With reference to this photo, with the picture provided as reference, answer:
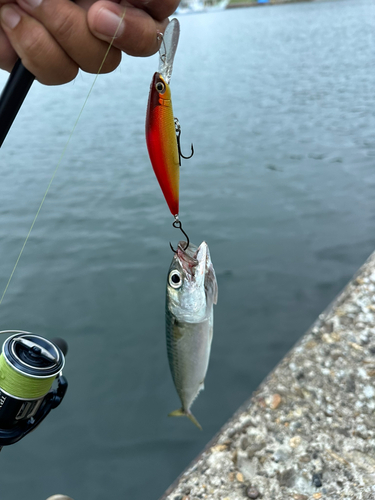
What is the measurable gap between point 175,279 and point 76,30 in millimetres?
984

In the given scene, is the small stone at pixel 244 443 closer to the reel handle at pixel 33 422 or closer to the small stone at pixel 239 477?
the small stone at pixel 239 477

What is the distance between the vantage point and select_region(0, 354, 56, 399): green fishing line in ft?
5.27

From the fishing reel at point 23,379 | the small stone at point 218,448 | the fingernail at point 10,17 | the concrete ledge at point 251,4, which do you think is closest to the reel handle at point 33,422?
the fishing reel at point 23,379

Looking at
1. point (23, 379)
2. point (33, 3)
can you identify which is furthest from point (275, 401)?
point (33, 3)

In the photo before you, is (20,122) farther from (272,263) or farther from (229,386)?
(229,386)

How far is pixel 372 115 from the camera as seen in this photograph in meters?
9.84

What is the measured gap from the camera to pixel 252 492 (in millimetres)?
2111

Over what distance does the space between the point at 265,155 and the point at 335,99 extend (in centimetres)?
459

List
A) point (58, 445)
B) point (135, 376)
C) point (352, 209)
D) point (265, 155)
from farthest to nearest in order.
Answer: point (265, 155), point (352, 209), point (135, 376), point (58, 445)

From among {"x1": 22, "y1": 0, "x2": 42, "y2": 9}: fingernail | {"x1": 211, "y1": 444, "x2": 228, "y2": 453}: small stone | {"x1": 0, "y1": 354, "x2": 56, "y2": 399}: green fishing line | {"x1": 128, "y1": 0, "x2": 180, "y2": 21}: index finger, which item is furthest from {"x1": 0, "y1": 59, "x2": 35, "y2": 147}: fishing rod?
{"x1": 211, "y1": 444, "x2": 228, "y2": 453}: small stone

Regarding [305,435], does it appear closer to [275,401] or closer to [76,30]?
[275,401]

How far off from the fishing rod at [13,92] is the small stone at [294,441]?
6.95 feet

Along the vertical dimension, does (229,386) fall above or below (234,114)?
above

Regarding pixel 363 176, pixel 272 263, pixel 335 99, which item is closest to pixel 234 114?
pixel 335 99
